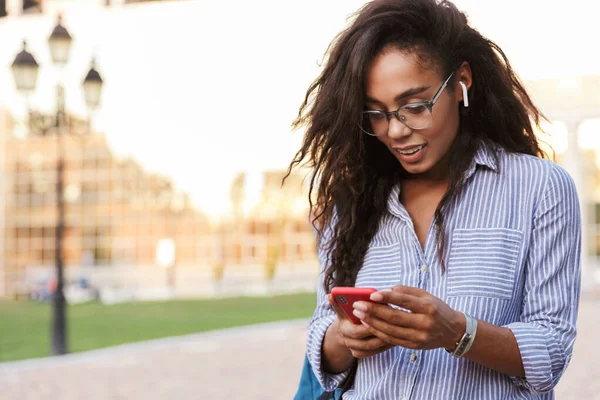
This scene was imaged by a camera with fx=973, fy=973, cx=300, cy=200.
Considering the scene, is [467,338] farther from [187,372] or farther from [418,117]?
[187,372]

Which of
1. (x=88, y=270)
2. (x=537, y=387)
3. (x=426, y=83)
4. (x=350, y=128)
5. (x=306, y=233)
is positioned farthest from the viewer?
(x=88, y=270)

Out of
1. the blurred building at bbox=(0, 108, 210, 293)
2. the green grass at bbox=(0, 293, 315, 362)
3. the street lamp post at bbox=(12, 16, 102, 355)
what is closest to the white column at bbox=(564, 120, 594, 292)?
the green grass at bbox=(0, 293, 315, 362)

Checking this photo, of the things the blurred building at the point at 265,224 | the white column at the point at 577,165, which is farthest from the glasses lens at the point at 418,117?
the blurred building at the point at 265,224

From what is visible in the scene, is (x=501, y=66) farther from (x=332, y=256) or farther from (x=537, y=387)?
(x=537, y=387)

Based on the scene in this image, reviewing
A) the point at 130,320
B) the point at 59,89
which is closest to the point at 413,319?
the point at 59,89

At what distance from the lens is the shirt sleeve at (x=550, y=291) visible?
6.36ft

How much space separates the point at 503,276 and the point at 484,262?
0.16 feet

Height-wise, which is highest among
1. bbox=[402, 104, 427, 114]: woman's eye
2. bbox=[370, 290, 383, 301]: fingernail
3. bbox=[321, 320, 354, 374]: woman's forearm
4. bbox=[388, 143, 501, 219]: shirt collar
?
bbox=[402, 104, 427, 114]: woman's eye

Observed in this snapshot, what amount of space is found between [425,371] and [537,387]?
232 millimetres

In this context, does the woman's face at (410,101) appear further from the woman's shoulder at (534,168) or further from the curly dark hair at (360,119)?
the woman's shoulder at (534,168)

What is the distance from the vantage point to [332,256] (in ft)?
7.57

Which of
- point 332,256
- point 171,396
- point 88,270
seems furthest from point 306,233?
point 332,256

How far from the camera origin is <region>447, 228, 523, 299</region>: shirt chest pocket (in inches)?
79.0

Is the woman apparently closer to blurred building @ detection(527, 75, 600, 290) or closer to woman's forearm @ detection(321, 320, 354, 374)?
woman's forearm @ detection(321, 320, 354, 374)
